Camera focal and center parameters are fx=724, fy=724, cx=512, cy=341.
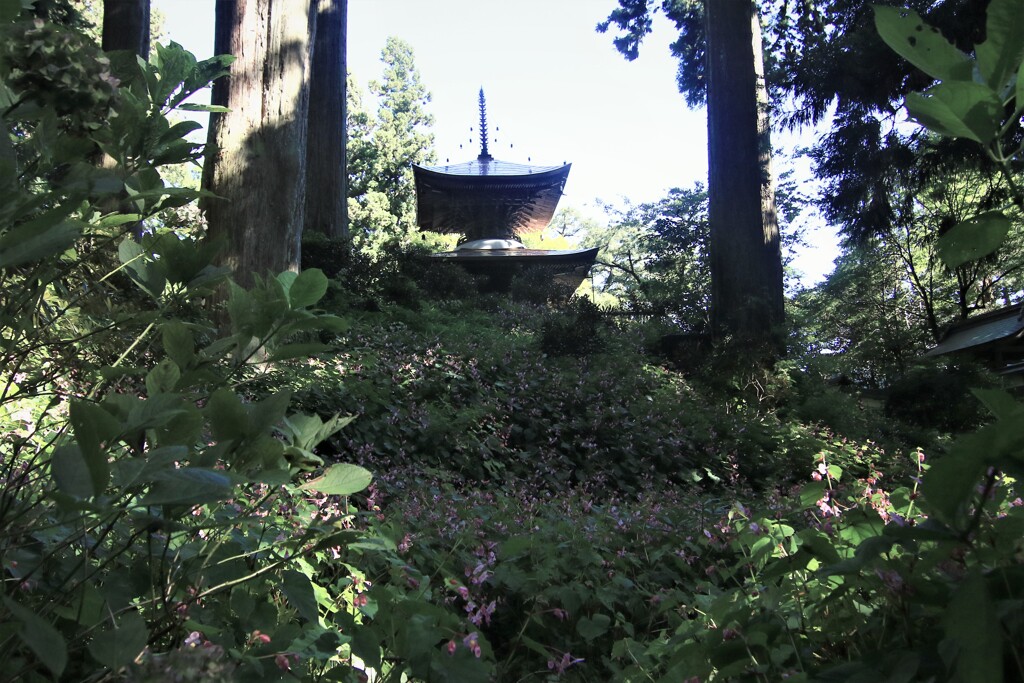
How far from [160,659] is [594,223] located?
5383 cm

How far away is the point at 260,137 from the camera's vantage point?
6.25 metres

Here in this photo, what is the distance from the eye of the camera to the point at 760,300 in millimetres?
10375

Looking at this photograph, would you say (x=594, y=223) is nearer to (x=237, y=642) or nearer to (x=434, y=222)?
(x=434, y=222)

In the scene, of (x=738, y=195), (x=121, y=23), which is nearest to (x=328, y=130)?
(x=121, y=23)

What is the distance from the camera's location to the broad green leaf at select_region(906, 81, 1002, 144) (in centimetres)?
61

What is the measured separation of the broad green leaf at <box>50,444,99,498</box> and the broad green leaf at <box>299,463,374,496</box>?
31cm

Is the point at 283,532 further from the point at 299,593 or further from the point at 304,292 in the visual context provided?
the point at 304,292

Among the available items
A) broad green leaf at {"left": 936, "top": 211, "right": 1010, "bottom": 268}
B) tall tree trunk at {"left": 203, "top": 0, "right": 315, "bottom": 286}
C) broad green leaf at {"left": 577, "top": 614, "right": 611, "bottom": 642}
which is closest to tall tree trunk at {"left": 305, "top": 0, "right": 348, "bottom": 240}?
tall tree trunk at {"left": 203, "top": 0, "right": 315, "bottom": 286}

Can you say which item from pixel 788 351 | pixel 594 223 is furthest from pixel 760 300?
pixel 594 223

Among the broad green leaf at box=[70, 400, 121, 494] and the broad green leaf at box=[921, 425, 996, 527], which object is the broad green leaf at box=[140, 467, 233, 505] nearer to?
the broad green leaf at box=[70, 400, 121, 494]

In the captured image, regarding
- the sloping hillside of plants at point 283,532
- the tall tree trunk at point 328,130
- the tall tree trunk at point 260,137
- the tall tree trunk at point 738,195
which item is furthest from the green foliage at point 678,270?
the sloping hillside of plants at point 283,532

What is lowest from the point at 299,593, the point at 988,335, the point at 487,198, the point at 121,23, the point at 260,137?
the point at 988,335

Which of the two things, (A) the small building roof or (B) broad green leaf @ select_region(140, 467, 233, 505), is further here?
(A) the small building roof

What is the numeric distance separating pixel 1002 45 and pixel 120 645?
95 cm
